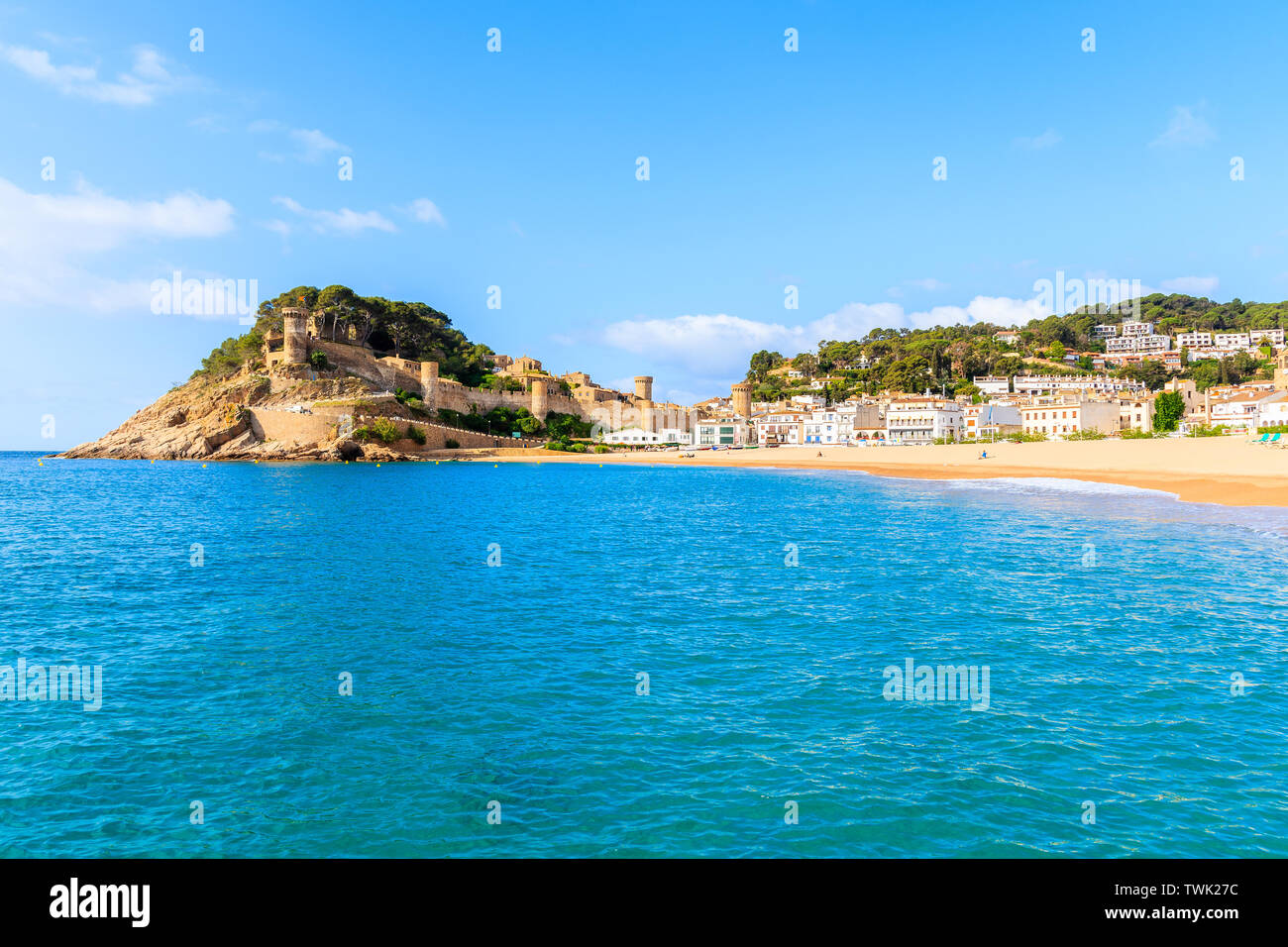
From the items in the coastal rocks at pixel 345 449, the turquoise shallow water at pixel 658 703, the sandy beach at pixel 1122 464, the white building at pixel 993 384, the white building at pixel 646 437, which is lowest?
the turquoise shallow water at pixel 658 703

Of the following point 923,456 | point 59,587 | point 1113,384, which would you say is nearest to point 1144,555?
point 59,587

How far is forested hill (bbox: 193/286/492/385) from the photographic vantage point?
9531 centimetres

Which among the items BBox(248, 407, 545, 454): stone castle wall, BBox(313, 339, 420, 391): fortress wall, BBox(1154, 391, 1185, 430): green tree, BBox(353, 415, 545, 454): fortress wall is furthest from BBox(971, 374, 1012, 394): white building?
BBox(248, 407, 545, 454): stone castle wall

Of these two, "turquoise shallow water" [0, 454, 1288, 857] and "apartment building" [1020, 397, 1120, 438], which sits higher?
"apartment building" [1020, 397, 1120, 438]

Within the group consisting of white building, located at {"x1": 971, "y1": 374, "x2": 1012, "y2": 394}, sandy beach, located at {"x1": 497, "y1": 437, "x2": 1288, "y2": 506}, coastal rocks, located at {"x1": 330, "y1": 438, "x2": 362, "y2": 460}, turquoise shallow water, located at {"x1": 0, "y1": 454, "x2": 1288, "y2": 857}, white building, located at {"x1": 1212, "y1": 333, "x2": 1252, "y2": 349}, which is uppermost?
white building, located at {"x1": 1212, "y1": 333, "x2": 1252, "y2": 349}

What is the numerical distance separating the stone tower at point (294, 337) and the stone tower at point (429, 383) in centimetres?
1405

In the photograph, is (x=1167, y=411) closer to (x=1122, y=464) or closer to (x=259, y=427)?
(x=1122, y=464)

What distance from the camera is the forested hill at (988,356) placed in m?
124

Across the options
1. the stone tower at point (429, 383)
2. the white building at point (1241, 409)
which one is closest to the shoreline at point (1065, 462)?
the stone tower at point (429, 383)

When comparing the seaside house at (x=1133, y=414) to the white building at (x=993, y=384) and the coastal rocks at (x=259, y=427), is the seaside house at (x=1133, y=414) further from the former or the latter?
the coastal rocks at (x=259, y=427)

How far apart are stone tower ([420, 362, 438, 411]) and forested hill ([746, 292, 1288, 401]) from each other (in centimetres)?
6910

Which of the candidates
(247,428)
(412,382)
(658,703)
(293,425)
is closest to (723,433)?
(412,382)

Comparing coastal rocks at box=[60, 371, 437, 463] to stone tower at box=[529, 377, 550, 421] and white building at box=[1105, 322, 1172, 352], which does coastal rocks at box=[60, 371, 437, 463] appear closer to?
stone tower at box=[529, 377, 550, 421]

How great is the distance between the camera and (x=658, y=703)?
9414 mm
